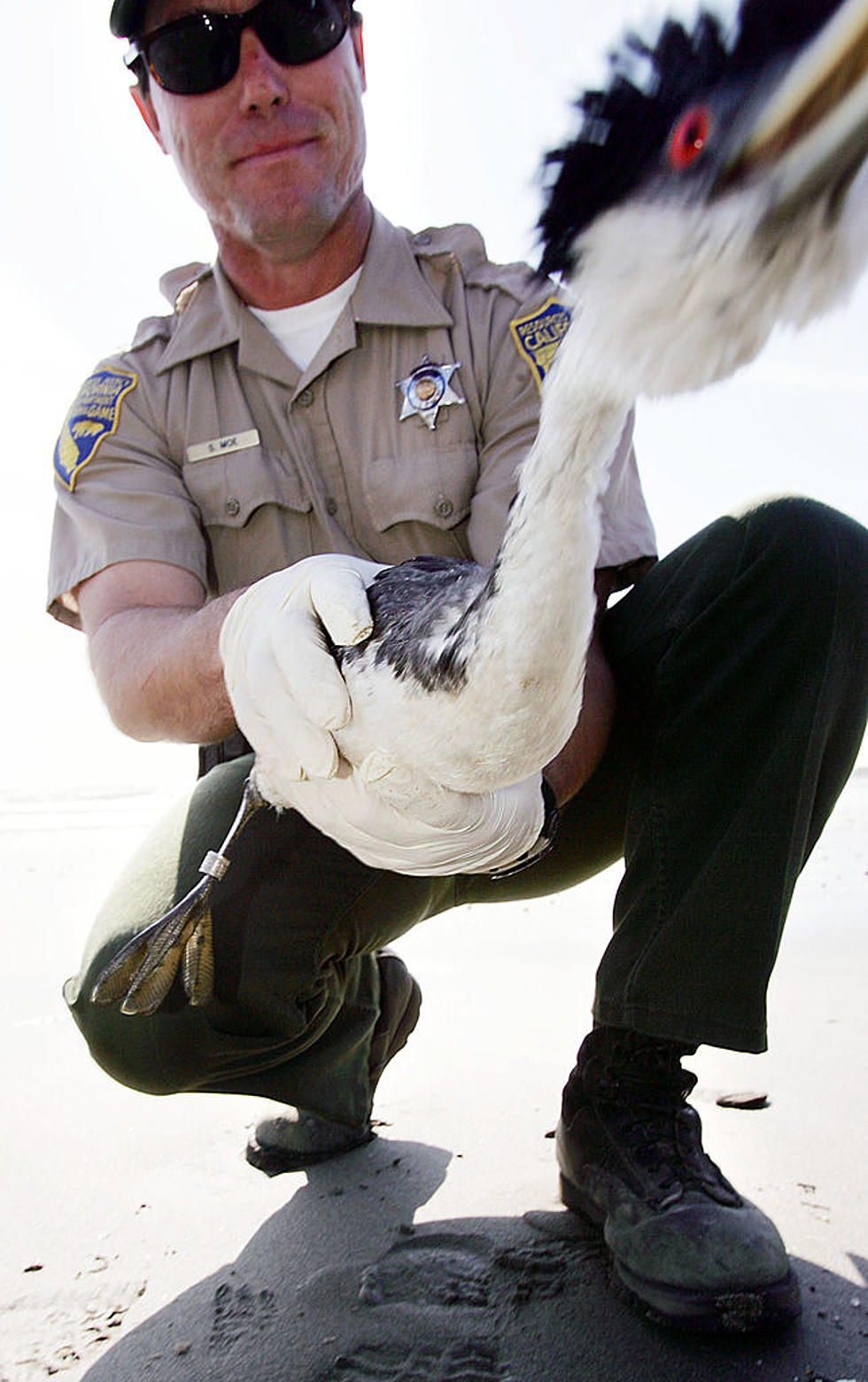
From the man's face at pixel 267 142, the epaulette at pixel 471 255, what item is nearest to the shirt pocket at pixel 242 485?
the man's face at pixel 267 142

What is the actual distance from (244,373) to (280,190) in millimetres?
460

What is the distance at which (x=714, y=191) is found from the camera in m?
1.18

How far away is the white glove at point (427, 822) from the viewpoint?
1.93m

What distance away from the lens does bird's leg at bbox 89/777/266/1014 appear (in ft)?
7.61

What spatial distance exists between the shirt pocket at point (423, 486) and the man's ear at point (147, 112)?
1.18 metres

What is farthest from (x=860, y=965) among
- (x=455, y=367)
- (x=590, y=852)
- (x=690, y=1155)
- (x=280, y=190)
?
(x=280, y=190)

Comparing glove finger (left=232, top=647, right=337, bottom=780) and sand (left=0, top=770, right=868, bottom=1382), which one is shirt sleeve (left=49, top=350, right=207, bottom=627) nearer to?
glove finger (left=232, top=647, right=337, bottom=780)

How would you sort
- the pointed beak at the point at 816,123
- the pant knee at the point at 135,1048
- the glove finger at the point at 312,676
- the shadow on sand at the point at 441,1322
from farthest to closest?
Result: the pant knee at the point at 135,1048
the glove finger at the point at 312,676
the shadow on sand at the point at 441,1322
the pointed beak at the point at 816,123

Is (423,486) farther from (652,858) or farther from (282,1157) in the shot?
(282,1157)

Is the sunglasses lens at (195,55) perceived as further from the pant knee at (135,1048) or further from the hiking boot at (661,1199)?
the hiking boot at (661,1199)

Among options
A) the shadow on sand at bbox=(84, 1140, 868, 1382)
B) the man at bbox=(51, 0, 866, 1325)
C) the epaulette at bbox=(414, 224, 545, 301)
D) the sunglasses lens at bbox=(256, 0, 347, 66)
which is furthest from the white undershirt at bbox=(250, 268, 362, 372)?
the shadow on sand at bbox=(84, 1140, 868, 1382)

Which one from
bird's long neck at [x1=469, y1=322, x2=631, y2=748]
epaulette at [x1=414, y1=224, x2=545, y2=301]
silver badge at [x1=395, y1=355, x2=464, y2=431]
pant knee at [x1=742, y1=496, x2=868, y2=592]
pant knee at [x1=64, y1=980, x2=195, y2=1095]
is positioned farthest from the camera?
epaulette at [x1=414, y1=224, x2=545, y2=301]

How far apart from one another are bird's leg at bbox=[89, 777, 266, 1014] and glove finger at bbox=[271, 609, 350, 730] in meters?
0.50

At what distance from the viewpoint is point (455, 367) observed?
2.84 m
